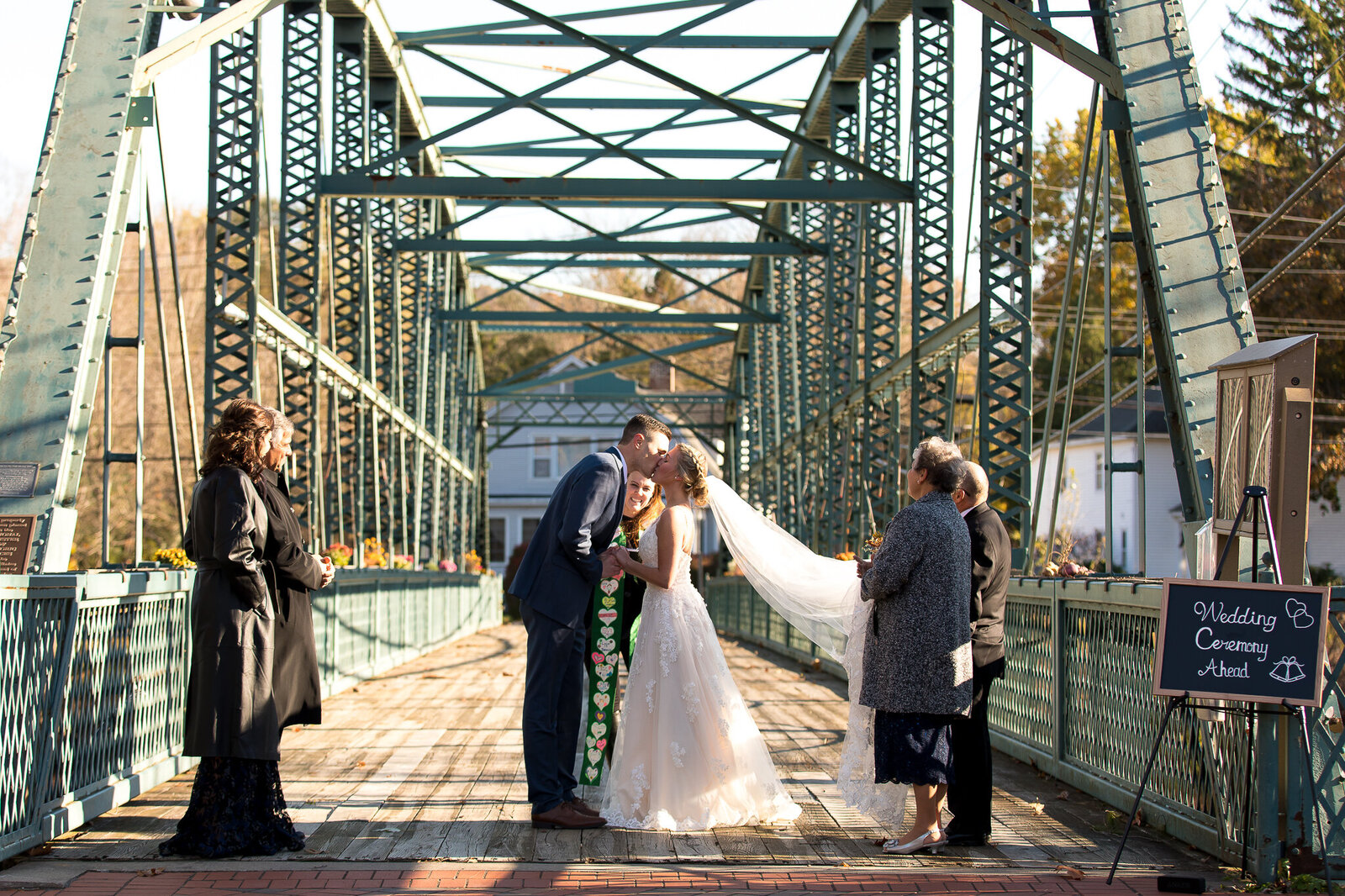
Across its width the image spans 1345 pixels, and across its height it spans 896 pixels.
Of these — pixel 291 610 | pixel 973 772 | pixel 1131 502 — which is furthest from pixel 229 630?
pixel 1131 502

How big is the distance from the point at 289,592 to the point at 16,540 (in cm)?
152

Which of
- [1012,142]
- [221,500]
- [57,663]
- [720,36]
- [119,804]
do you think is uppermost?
[720,36]

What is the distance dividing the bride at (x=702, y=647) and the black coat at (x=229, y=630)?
1596 millimetres

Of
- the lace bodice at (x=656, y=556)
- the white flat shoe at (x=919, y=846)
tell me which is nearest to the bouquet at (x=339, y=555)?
the lace bodice at (x=656, y=556)

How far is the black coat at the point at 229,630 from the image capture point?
514 cm

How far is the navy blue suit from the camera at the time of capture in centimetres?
575

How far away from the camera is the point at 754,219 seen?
18141mm

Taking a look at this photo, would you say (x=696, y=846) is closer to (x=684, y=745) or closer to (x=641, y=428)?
(x=684, y=745)

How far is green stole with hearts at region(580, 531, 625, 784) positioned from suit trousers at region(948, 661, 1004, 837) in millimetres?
1682

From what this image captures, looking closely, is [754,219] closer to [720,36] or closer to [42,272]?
[720,36]

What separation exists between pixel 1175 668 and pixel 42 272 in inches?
216

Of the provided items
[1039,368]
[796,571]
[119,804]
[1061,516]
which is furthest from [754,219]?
[1061,516]

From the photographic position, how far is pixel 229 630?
5.23m

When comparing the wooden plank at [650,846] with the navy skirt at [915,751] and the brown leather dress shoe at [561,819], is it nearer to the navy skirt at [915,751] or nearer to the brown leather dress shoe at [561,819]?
the brown leather dress shoe at [561,819]
